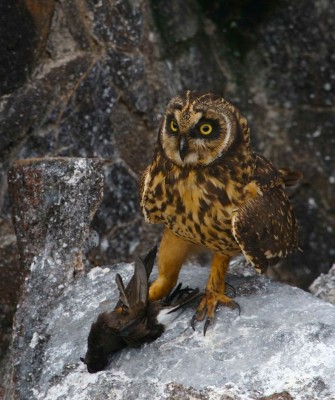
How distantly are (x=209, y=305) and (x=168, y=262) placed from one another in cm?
28

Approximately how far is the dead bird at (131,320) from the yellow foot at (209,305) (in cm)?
6

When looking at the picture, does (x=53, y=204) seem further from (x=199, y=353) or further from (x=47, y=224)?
(x=199, y=353)

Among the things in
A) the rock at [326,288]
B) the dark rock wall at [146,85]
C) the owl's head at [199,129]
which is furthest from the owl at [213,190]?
the dark rock wall at [146,85]

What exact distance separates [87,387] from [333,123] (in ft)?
7.56

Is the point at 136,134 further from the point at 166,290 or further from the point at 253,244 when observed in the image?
the point at 253,244

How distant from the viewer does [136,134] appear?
4.31 metres

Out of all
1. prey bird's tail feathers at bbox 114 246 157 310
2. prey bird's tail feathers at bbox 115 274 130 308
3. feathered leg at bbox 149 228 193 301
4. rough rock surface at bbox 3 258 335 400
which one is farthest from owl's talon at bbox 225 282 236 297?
prey bird's tail feathers at bbox 115 274 130 308

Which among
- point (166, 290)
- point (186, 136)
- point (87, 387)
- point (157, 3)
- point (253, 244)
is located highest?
point (157, 3)

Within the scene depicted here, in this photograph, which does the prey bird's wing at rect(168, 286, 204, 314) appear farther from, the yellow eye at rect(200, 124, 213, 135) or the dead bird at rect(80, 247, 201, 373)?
the yellow eye at rect(200, 124, 213, 135)

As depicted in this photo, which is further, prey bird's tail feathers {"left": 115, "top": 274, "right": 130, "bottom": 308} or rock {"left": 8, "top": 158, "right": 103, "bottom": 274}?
rock {"left": 8, "top": 158, "right": 103, "bottom": 274}

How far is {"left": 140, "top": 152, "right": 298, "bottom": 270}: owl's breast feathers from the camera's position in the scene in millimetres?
3041

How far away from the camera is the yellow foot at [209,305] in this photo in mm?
3141

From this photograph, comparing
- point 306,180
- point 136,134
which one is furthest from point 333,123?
point 136,134

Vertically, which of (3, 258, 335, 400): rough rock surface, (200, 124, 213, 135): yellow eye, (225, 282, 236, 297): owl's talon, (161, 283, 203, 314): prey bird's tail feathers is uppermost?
(200, 124, 213, 135): yellow eye
